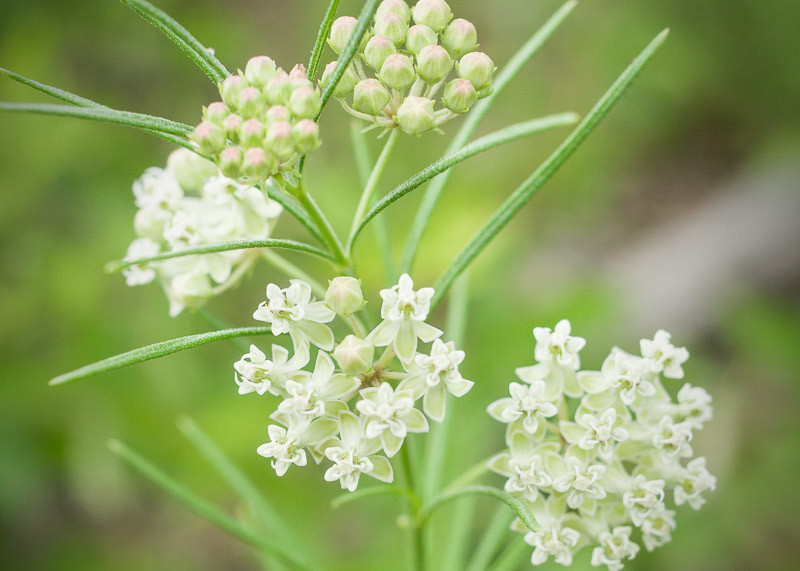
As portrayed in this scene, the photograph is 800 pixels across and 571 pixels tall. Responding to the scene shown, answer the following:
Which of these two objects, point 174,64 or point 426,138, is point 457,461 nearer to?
point 426,138

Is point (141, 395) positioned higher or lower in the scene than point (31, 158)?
lower

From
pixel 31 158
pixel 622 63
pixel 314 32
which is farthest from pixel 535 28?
pixel 31 158

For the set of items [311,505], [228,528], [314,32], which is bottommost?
[311,505]

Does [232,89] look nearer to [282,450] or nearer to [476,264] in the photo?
[282,450]

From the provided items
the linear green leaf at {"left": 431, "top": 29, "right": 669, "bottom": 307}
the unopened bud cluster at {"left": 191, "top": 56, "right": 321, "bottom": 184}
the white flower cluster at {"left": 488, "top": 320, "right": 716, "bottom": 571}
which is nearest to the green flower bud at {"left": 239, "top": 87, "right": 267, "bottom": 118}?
the unopened bud cluster at {"left": 191, "top": 56, "right": 321, "bottom": 184}

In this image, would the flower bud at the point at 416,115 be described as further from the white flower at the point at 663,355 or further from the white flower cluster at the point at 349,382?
the white flower at the point at 663,355
